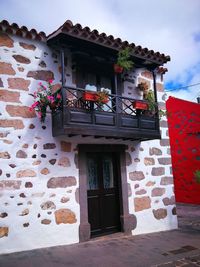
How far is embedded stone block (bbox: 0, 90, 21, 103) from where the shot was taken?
496 centimetres

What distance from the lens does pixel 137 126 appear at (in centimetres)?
598

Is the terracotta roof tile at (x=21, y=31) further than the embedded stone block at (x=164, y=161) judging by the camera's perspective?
No

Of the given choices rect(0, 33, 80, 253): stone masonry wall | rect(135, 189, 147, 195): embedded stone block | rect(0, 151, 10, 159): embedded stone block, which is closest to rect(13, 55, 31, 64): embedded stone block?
rect(0, 33, 80, 253): stone masonry wall

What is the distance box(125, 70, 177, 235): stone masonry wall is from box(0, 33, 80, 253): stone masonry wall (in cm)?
161

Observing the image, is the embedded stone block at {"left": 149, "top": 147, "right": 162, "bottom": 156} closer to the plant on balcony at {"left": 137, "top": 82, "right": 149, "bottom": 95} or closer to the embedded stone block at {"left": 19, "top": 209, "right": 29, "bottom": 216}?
the plant on balcony at {"left": 137, "top": 82, "right": 149, "bottom": 95}

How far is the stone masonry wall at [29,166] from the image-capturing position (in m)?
4.75

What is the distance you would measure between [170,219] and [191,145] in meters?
4.42

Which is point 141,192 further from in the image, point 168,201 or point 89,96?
point 89,96

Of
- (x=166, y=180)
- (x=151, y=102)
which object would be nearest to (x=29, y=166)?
(x=151, y=102)

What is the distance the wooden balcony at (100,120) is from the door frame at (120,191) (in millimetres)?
504

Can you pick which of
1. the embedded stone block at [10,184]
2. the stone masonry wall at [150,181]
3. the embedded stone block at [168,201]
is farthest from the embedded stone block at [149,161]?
the embedded stone block at [10,184]

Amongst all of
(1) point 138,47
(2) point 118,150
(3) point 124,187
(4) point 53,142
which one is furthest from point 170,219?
(1) point 138,47

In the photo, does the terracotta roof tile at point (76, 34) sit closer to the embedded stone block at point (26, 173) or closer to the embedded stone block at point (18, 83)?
the embedded stone block at point (18, 83)

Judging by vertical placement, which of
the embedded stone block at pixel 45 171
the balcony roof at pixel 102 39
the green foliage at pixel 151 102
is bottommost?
the embedded stone block at pixel 45 171
